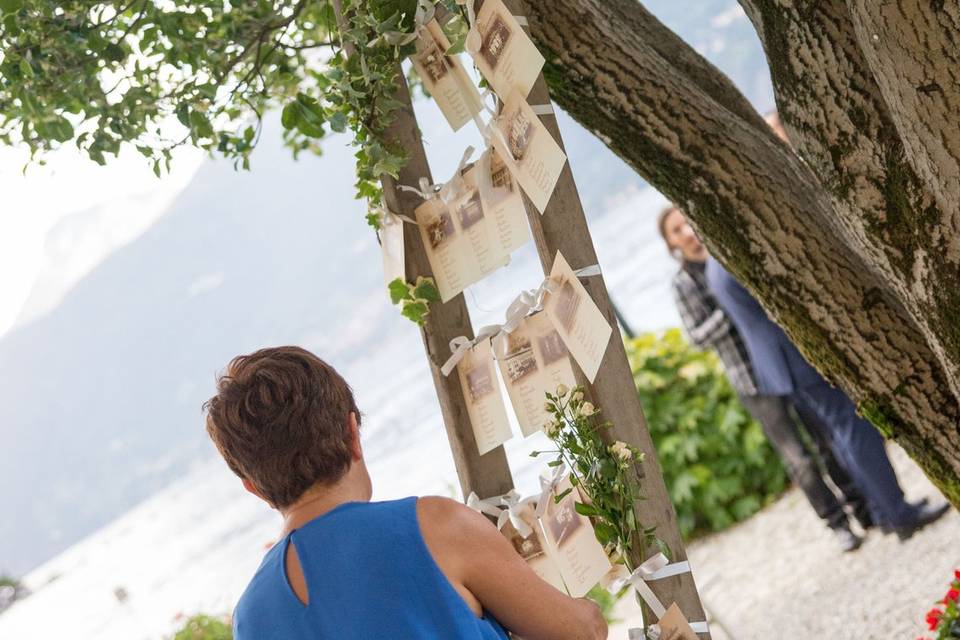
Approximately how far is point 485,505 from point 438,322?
1.30 ft

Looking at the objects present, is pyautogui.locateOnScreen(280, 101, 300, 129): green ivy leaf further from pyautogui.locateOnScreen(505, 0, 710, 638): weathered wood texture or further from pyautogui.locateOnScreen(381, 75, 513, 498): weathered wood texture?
pyautogui.locateOnScreen(505, 0, 710, 638): weathered wood texture

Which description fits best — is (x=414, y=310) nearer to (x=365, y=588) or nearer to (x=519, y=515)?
(x=519, y=515)

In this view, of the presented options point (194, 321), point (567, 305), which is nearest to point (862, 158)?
point (567, 305)

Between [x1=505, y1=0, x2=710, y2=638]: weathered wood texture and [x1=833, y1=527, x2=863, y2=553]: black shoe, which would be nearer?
[x1=505, y1=0, x2=710, y2=638]: weathered wood texture

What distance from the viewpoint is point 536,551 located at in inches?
82.3

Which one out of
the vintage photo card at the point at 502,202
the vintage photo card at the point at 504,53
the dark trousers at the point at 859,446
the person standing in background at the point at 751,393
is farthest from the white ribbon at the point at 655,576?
the person standing in background at the point at 751,393

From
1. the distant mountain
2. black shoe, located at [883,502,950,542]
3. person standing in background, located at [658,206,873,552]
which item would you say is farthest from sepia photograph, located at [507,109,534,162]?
the distant mountain

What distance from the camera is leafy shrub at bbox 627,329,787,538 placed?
6305 millimetres

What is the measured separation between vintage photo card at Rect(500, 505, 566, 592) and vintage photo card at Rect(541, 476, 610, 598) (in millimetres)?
62

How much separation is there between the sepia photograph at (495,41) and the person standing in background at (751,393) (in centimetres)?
290

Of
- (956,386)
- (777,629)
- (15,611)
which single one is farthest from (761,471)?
(15,611)

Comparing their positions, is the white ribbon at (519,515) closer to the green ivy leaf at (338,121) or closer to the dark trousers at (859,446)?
the green ivy leaf at (338,121)

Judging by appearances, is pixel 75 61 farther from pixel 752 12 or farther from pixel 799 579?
pixel 799 579

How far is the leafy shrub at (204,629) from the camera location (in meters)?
4.23
